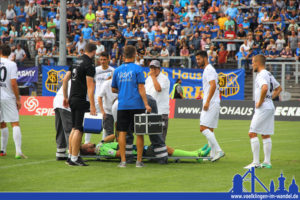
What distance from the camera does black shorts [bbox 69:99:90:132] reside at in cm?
1070

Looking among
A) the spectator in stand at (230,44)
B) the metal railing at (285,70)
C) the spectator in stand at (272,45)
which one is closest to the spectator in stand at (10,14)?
the spectator in stand at (230,44)

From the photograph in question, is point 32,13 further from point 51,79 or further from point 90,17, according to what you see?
point 51,79

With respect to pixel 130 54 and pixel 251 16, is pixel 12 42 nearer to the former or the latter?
pixel 251 16

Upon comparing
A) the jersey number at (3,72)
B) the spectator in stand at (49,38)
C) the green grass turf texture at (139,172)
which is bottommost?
the green grass turf texture at (139,172)

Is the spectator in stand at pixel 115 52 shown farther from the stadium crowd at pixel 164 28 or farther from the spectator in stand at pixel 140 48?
the spectator in stand at pixel 140 48

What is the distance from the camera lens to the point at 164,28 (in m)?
31.6

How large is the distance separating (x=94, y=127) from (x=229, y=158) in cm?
321

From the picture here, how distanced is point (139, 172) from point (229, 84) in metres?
16.7

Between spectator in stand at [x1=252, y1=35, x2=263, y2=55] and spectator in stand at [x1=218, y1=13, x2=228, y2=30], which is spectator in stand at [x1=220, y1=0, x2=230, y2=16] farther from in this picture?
spectator in stand at [x1=252, y1=35, x2=263, y2=55]

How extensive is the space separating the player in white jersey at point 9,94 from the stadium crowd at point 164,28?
17.3 metres

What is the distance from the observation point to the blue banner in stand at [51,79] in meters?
28.9

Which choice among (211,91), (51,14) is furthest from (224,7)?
(211,91)

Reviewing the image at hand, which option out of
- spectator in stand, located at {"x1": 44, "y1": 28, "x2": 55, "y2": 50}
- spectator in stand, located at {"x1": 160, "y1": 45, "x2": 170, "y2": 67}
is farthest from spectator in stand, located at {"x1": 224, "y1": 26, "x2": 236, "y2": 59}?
spectator in stand, located at {"x1": 44, "y1": 28, "x2": 55, "y2": 50}

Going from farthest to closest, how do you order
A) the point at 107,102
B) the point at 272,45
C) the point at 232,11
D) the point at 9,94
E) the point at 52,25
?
the point at 52,25
the point at 232,11
the point at 272,45
the point at 107,102
the point at 9,94
